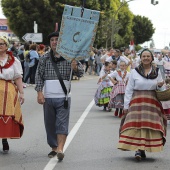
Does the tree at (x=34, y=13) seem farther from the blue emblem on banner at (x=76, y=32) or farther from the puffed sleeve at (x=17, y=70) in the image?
the blue emblem on banner at (x=76, y=32)

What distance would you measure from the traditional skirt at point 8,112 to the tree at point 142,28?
146630 millimetres

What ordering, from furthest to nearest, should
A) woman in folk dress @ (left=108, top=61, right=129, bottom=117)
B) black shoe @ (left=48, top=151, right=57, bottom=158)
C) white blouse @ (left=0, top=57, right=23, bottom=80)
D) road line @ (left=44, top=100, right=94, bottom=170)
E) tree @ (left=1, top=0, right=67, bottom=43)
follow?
tree @ (left=1, top=0, right=67, bottom=43) < woman in folk dress @ (left=108, top=61, right=129, bottom=117) < white blouse @ (left=0, top=57, right=23, bottom=80) < black shoe @ (left=48, top=151, right=57, bottom=158) < road line @ (left=44, top=100, right=94, bottom=170)

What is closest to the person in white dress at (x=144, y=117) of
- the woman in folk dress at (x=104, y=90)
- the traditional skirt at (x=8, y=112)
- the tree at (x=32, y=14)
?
the traditional skirt at (x=8, y=112)

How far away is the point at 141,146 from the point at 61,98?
129cm

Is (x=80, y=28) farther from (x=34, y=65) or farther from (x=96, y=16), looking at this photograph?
(x=34, y=65)

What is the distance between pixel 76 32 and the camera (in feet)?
29.2

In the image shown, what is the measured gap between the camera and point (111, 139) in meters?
11.4

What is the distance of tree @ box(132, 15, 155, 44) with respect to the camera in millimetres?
155375

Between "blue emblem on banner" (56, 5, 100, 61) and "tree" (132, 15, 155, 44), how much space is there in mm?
146816

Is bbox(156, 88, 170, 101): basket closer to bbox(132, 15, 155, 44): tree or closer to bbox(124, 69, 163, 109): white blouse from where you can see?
bbox(124, 69, 163, 109): white blouse

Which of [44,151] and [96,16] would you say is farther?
[44,151]

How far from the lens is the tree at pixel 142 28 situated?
155 meters

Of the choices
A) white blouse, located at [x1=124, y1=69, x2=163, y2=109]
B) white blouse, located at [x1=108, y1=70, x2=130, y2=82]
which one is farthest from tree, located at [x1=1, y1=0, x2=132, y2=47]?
white blouse, located at [x1=124, y1=69, x2=163, y2=109]

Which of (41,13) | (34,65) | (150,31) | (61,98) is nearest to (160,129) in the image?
(61,98)
